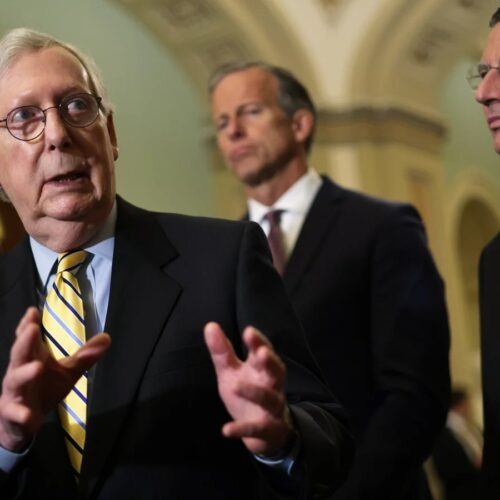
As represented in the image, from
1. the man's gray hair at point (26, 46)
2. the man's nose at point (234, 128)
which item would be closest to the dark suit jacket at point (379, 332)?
the man's nose at point (234, 128)

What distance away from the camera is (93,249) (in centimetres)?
191

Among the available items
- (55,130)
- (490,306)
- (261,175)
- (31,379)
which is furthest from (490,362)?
(31,379)

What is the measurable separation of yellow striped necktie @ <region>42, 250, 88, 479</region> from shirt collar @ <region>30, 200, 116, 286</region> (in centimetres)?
3

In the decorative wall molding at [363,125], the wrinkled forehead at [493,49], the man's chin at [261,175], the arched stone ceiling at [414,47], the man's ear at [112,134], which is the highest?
the man's ear at [112,134]

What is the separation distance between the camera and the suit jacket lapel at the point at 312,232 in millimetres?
2689

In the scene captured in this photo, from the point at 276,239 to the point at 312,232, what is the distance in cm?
15

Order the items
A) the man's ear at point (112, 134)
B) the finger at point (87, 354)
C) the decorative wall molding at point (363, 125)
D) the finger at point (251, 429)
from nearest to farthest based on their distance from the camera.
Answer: the finger at point (251, 429) < the finger at point (87, 354) < the man's ear at point (112, 134) < the decorative wall molding at point (363, 125)

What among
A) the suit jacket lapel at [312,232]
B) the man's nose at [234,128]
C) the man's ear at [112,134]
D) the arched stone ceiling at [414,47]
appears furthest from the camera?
the arched stone ceiling at [414,47]

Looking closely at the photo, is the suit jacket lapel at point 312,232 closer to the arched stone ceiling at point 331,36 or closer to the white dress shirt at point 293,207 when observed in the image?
the white dress shirt at point 293,207

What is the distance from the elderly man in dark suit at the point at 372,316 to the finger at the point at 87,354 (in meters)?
1.11

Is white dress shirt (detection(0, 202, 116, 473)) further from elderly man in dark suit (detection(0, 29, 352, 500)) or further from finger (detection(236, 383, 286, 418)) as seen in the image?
finger (detection(236, 383, 286, 418))

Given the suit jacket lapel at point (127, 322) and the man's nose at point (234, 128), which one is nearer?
the suit jacket lapel at point (127, 322)

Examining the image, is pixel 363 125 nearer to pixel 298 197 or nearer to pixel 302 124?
pixel 302 124

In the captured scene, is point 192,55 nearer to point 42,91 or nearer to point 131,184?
point 131,184
